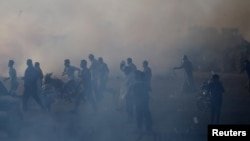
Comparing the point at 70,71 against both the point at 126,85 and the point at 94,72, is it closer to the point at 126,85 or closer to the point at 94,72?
the point at 94,72

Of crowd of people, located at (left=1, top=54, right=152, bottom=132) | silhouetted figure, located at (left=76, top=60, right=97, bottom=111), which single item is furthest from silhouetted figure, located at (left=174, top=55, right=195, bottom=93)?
silhouetted figure, located at (left=76, top=60, right=97, bottom=111)

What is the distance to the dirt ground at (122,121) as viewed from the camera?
41.4 feet

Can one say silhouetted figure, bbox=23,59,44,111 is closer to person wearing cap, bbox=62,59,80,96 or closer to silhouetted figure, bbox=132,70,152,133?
person wearing cap, bbox=62,59,80,96

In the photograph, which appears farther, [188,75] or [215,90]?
[188,75]

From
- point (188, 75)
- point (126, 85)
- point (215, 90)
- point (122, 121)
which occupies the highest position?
point (188, 75)

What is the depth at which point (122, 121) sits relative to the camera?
49.1 feet

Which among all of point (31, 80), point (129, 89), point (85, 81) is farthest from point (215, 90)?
point (31, 80)

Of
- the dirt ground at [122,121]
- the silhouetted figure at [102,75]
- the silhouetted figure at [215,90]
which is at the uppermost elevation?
the silhouetted figure at [102,75]

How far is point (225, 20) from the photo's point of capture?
110 feet

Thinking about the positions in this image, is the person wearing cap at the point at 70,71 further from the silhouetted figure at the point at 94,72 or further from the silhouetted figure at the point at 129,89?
the silhouetted figure at the point at 129,89

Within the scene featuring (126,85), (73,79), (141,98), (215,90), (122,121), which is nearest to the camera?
(141,98)

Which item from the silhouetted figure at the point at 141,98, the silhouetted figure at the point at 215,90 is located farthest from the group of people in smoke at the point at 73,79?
the silhouetted figure at the point at 215,90

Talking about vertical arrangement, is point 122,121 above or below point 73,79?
below

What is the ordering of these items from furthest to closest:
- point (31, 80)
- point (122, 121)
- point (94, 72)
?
point (94, 72) → point (31, 80) → point (122, 121)
